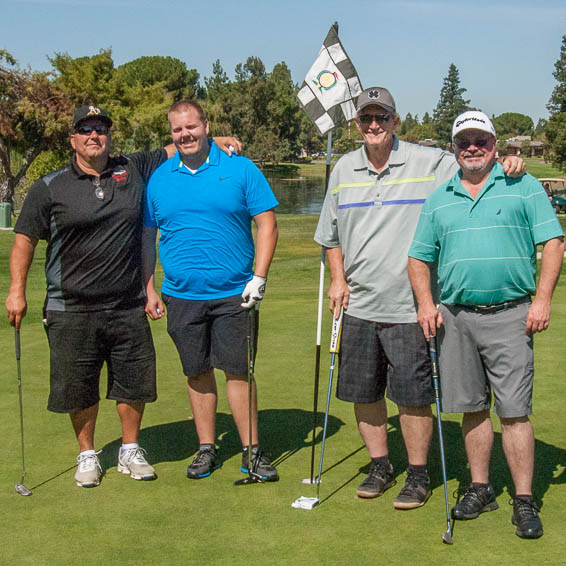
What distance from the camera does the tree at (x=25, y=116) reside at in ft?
109

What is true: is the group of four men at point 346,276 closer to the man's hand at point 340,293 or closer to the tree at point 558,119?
the man's hand at point 340,293

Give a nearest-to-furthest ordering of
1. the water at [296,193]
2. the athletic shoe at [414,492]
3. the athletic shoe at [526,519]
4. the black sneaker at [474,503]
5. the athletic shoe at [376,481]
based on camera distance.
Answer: the athletic shoe at [526,519]
the black sneaker at [474,503]
the athletic shoe at [414,492]
the athletic shoe at [376,481]
the water at [296,193]

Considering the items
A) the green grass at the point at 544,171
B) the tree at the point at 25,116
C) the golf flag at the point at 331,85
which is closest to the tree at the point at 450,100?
the green grass at the point at 544,171

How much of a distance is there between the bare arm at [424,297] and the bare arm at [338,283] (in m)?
0.41

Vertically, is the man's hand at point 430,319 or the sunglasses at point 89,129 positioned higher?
the sunglasses at point 89,129

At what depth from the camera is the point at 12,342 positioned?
24.9 ft

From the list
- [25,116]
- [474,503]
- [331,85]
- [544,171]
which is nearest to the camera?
[474,503]

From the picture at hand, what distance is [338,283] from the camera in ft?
14.1

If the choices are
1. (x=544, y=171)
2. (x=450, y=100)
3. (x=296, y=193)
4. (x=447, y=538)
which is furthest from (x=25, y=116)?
(x=450, y=100)

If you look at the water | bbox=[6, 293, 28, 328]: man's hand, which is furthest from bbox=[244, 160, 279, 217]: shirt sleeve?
the water

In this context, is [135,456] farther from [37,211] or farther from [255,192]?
[255,192]

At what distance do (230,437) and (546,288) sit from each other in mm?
2325

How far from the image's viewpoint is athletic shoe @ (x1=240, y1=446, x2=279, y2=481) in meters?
4.32

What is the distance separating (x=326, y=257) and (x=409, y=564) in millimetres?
1837
